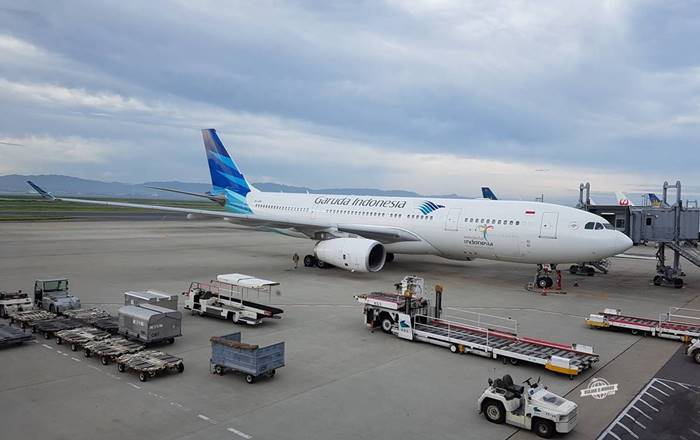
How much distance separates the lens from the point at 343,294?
19547 mm

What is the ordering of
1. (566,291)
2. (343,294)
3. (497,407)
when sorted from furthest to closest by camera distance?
(566,291) < (343,294) < (497,407)

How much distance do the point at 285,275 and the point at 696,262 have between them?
18.2 metres

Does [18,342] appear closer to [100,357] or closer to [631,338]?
[100,357]

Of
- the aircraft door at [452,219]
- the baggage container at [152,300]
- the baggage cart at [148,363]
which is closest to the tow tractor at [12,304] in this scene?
the baggage container at [152,300]

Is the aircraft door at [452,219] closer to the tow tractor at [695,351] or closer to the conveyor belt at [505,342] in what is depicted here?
the conveyor belt at [505,342]

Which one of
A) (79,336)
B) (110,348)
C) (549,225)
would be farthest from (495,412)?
(549,225)

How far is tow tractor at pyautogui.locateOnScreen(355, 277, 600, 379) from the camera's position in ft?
37.3

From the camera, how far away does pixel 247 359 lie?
10.1 metres

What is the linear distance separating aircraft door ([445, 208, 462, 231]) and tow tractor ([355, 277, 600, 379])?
24.9 ft

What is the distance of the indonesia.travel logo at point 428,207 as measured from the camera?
24797mm

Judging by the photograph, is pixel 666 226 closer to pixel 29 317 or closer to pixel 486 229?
pixel 486 229

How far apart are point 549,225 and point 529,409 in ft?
45.5

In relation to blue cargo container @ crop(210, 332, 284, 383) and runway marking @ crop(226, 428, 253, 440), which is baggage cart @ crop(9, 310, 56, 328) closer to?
blue cargo container @ crop(210, 332, 284, 383)

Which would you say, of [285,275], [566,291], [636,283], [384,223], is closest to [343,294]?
[285,275]
